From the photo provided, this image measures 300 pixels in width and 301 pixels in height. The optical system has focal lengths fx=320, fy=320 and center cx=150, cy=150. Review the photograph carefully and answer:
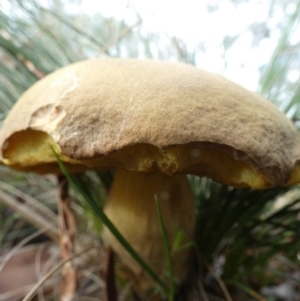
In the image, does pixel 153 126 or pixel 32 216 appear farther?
pixel 32 216

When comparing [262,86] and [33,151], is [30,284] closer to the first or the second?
[33,151]

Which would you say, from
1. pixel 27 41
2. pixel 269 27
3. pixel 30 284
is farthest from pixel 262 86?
pixel 30 284

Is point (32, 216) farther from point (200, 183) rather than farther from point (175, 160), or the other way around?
point (175, 160)

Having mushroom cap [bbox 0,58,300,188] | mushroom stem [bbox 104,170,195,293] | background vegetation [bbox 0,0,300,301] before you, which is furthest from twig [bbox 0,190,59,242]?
mushroom cap [bbox 0,58,300,188]

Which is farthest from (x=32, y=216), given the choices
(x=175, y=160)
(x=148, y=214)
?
(x=175, y=160)

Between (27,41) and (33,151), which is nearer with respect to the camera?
(33,151)

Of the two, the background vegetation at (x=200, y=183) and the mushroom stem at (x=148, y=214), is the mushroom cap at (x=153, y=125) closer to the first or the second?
the mushroom stem at (x=148, y=214)

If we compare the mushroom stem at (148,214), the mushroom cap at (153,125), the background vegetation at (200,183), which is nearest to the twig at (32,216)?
the background vegetation at (200,183)
